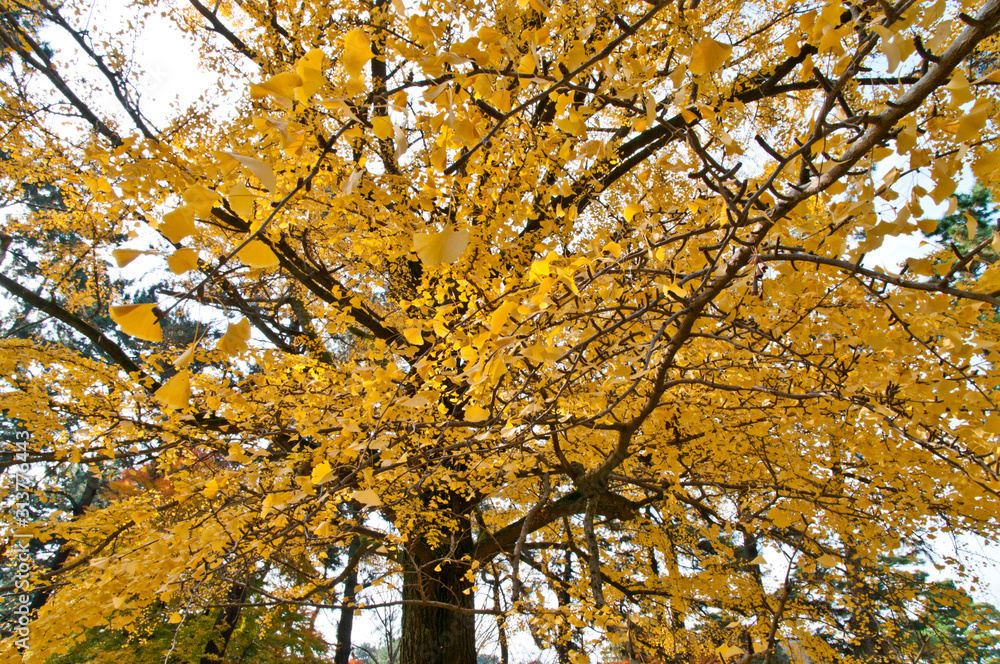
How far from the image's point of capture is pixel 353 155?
484cm

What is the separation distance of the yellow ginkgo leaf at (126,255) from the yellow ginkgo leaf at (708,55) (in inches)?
37.6

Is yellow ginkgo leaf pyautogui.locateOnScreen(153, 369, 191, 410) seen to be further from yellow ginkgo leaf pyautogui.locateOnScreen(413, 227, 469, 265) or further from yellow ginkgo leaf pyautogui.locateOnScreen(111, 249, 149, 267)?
yellow ginkgo leaf pyautogui.locateOnScreen(413, 227, 469, 265)

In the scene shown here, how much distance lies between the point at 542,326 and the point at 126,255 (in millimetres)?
963

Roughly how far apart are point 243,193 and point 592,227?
4861 millimetres

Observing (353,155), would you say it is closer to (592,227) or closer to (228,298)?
(228,298)

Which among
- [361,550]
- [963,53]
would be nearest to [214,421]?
[361,550]

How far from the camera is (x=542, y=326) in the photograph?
136 cm

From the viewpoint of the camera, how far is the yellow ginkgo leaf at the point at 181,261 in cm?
69

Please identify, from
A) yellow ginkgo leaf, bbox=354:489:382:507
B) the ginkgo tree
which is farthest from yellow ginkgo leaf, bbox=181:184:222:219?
yellow ginkgo leaf, bbox=354:489:382:507

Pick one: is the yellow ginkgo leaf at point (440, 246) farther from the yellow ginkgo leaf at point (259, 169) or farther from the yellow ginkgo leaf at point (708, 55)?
the yellow ginkgo leaf at point (708, 55)

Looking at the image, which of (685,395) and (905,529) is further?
(905,529)

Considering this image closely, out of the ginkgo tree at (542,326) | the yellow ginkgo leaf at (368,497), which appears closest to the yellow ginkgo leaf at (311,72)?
the ginkgo tree at (542,326)

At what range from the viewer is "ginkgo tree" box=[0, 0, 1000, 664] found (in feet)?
3.67

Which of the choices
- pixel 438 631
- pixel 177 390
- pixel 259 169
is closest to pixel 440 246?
pixel 259 169
